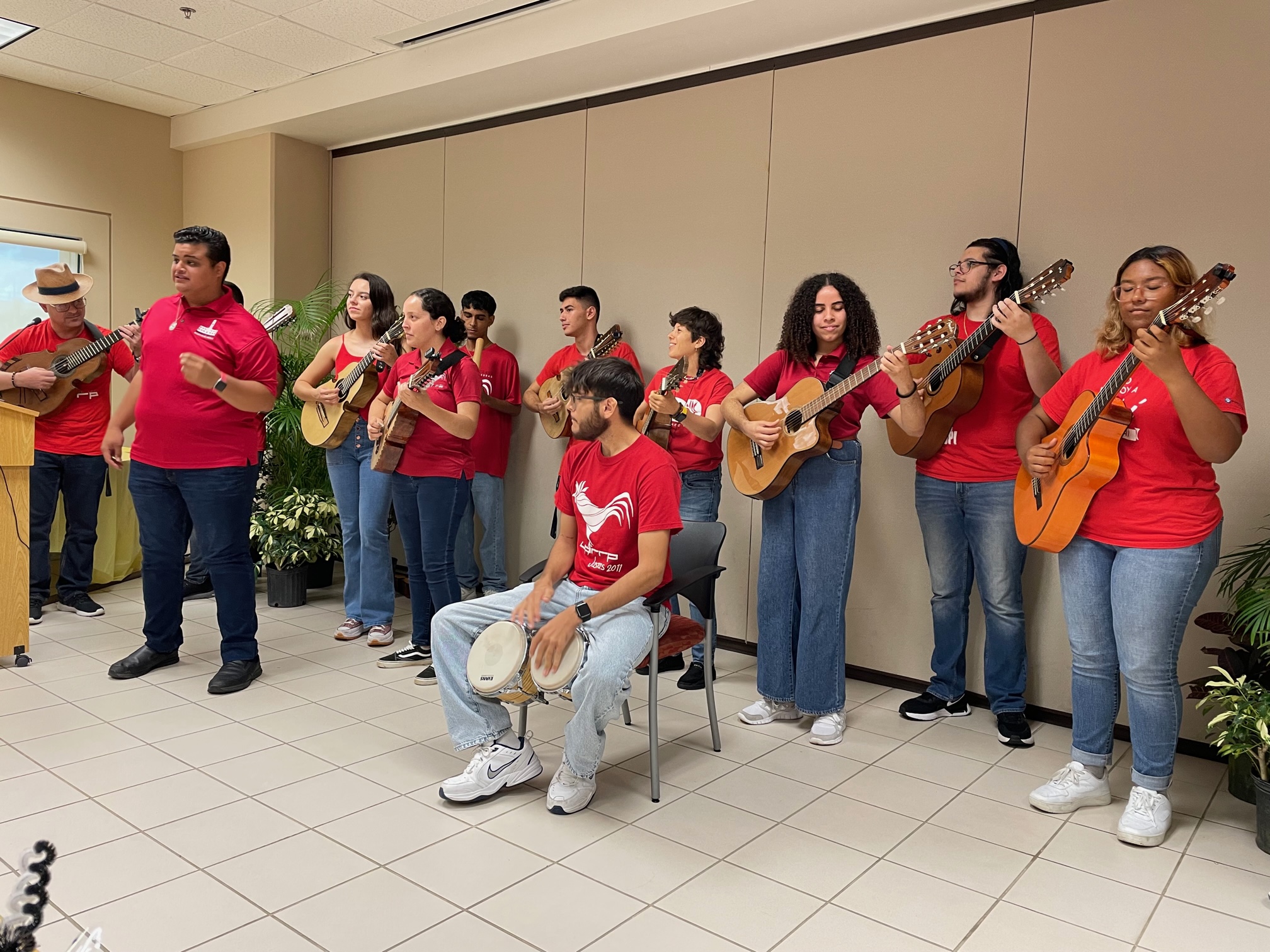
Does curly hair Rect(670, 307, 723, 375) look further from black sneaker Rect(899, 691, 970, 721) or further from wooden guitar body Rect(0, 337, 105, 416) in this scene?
wooden guitar body Rect(0, 337, 105, 416)

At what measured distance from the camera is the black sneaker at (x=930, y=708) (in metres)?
3.70

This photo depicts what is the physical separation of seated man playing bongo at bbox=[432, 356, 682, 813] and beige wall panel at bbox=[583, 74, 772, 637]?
180 centimetres

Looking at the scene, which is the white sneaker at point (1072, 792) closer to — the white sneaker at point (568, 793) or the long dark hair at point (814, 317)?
the white sneaker at point (568, 793)

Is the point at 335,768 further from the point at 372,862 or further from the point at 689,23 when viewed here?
the point at 689,23

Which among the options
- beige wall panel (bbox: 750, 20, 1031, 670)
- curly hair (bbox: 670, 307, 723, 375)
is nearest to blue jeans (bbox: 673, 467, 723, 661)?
curly hair (bbox: 670, 307, 723, 375)

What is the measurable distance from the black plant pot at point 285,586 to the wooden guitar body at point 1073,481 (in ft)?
12.7

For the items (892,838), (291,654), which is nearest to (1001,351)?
(892,838)

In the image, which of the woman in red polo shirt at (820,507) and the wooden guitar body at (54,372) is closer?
the woman in red polo shirt at (820,507)

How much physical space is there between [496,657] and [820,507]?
132 cm

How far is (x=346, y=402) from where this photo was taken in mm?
4422

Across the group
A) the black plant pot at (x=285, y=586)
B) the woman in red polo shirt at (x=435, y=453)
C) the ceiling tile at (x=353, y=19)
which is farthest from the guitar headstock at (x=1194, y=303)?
the black plant pot at (x=285, y=586)

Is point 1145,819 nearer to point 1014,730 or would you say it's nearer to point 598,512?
point 1014,730

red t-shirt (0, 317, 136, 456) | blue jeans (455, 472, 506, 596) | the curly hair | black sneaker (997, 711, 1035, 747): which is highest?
the curly hair

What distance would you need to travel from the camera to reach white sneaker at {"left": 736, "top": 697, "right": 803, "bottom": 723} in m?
3.58
